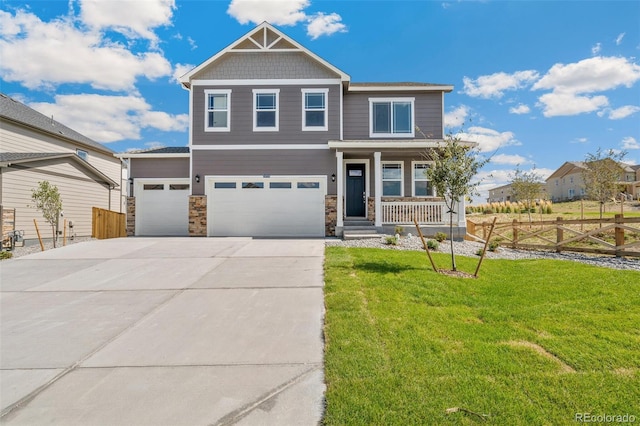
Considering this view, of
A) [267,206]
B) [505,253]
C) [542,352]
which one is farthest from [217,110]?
[542,352]

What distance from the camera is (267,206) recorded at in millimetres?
13820

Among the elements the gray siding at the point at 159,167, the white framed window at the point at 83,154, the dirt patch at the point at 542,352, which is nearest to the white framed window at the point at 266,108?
the gray siding at the point at 159,167

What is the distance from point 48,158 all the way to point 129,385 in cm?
1648

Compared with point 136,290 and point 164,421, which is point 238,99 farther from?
point 164,421

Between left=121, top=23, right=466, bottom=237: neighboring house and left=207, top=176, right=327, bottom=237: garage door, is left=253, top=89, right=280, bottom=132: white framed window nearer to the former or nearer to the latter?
left=121, top=23, right=466, bottom=237: neighboring house

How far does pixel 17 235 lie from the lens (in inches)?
489

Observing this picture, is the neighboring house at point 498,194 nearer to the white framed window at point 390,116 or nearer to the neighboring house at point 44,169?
the white framed window at point 390,116

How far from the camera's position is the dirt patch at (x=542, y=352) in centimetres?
315

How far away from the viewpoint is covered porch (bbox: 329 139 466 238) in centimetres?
1263

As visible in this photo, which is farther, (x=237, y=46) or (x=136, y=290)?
(x=237, y=46)

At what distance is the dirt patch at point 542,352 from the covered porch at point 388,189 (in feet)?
27.4

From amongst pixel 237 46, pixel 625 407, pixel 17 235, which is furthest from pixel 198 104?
pixel 625 407

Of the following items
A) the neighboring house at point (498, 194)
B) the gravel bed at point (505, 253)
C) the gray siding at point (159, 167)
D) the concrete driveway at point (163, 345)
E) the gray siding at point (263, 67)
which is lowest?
the concrete driveway at point (163, 345)

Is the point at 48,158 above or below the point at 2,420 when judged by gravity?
above
